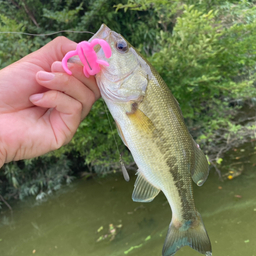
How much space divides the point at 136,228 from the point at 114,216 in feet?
1.95

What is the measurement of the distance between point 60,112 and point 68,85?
0.27 m

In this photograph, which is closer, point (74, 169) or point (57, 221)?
point (57, 221)

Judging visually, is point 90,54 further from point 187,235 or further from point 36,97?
point 187,235

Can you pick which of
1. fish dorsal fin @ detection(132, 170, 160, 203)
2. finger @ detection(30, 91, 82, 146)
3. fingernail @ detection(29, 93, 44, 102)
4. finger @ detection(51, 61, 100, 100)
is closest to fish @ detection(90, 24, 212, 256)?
fish dorsal fin @ detection(132, 170, 160, 203)

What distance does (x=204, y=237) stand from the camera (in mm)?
1596

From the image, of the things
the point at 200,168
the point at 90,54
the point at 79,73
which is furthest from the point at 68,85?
the point at 200,168

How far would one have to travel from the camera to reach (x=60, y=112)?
1.60 m

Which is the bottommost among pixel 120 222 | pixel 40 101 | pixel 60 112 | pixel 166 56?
pixel 120 222

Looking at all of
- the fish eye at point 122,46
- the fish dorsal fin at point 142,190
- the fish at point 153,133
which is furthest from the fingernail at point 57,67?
the fish dorsal fin at point 142,190

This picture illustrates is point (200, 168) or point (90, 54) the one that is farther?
point (200, 168)

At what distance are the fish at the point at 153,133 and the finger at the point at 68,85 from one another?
185mm

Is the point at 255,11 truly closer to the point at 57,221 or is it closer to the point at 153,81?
the point at 153,81

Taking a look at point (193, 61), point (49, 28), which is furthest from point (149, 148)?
point (49, 28)

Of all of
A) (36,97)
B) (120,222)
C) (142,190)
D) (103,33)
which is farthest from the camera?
(120,222)
